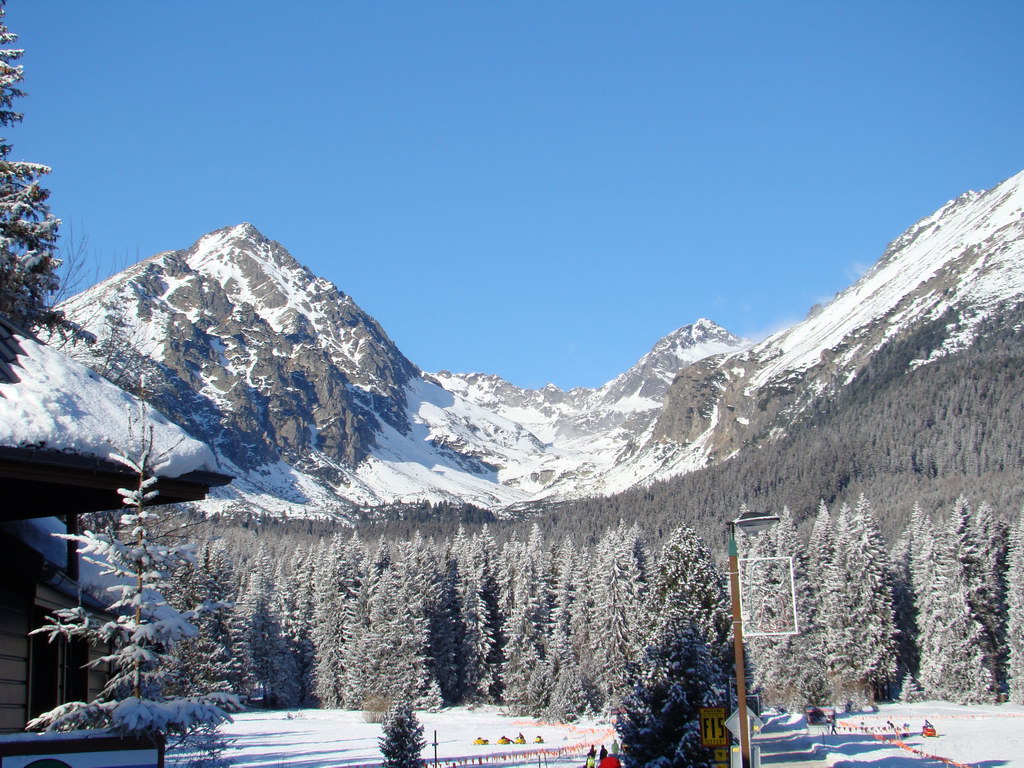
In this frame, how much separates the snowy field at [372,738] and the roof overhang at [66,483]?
31481mm

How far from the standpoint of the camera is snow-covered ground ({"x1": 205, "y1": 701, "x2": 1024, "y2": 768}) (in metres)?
41.2

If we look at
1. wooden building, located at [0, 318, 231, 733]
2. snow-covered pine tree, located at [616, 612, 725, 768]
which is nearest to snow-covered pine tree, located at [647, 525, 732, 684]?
snow-covered pine tree, located at [616, 612, 725, 768]

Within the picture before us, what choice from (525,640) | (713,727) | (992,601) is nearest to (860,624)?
(992,601)

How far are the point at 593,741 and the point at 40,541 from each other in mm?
49409

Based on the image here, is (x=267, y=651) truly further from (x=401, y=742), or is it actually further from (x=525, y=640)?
(x=401, y=742)

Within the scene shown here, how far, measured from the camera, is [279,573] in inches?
4409

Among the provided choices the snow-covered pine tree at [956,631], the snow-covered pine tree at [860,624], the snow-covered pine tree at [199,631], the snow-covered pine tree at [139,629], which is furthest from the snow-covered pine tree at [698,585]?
the snow-covered pine tree at [139,629]

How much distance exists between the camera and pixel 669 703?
2869 cm

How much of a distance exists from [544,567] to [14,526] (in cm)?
7740

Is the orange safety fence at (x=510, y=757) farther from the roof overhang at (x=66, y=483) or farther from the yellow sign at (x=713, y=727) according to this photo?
the roof overhang at (x=66, y=483)

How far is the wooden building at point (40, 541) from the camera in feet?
28.7

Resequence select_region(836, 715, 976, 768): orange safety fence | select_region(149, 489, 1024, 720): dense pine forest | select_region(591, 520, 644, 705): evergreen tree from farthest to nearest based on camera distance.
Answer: select_region(591, 520, 644, 705): evergreen tree
select_region(149, 489, 1024, 720): dense pine forest
select_region(836, 715, 976, 768): orange safety fence

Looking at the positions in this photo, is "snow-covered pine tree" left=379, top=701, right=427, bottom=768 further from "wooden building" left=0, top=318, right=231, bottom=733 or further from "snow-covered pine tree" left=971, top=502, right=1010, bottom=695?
"snow-covered pine tree" left=971, top=502, right=1010, bottom=695

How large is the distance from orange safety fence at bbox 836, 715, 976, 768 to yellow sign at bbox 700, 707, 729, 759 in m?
25.5
